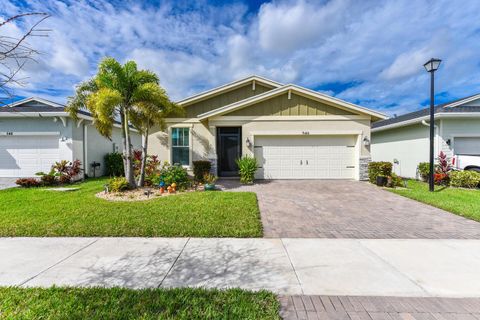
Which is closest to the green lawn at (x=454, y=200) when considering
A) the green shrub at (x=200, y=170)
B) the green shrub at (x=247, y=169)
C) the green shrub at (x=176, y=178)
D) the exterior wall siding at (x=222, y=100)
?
the green shrub at (x=247, y=169)

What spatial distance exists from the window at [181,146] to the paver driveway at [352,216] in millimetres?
4015

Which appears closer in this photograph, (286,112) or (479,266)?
(479,266)

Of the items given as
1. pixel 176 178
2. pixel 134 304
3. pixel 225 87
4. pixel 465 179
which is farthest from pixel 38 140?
pixel 465 179

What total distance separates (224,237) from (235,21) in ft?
33.8

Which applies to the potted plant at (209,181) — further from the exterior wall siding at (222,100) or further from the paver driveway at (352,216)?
the exterior wall siding at (222,100)

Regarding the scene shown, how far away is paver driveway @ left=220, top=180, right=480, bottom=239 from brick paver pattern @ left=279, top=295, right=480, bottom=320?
1.83 metres

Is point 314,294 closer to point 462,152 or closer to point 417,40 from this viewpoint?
point 462,152

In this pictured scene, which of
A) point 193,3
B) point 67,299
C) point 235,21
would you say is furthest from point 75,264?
point 235,21

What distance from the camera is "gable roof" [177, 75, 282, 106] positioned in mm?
11258

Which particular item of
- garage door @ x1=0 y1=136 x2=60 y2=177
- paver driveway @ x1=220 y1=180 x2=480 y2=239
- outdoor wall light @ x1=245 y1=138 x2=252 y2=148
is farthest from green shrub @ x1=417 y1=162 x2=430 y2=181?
garage door @ x1=0 y1=136 x2=60 y2=177

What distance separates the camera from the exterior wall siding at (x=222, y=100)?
1144 centimetres

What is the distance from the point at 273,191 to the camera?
8391 mm

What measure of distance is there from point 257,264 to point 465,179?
1101 cm

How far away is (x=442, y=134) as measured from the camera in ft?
34.1
